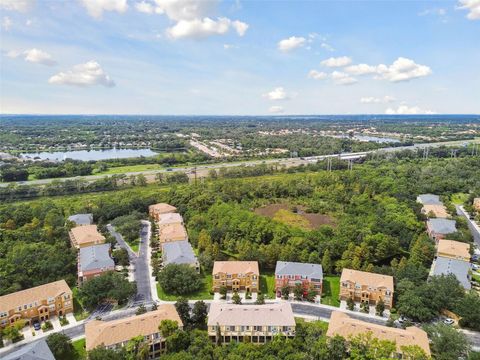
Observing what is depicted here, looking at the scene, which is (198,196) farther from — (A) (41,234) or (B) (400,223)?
(B) (400,223)

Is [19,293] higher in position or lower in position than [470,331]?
higher

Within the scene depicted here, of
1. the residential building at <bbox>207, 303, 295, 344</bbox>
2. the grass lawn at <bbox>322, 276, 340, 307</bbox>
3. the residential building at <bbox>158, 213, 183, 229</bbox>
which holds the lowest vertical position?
the grass lawn at <bbox>322, 276, 340, 307</bbox>

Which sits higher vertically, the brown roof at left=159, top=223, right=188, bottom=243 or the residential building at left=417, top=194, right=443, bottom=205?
the residential building at left=417, top=194, right=443, bottom=205

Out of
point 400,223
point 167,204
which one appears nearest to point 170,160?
point 167,204

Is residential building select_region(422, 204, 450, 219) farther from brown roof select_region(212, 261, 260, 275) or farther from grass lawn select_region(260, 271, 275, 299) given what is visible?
brown roof select_region(212, 261, 260, 275)

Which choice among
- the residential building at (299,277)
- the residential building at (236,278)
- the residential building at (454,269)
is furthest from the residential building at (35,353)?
the residential building at (454,269)

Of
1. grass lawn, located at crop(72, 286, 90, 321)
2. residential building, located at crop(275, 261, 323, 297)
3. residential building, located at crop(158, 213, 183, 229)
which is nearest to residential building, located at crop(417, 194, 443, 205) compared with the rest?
residential building, located at crop(275, 261, 323, 297)
